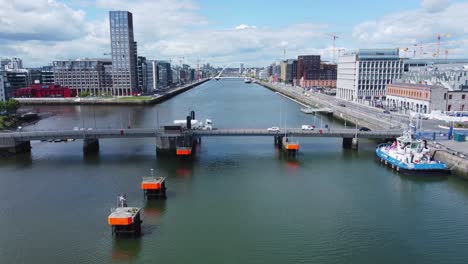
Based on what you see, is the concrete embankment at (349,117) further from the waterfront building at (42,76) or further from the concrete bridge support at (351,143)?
the waterfront building at (42,76)

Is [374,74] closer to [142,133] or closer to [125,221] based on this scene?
[142,133]

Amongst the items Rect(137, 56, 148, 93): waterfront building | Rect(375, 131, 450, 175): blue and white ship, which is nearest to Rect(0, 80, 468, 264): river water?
Rect(375, 131, 450, 175): blue and white ship

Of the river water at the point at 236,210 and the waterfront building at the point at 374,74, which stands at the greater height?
the waterfront building at the point at 374,74

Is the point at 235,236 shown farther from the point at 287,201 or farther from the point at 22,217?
the point at 22,217

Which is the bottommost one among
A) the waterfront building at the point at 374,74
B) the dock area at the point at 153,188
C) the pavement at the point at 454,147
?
the dock area at the point at 153,188

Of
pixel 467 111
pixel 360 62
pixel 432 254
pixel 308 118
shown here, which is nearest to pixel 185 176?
pixel 432 254

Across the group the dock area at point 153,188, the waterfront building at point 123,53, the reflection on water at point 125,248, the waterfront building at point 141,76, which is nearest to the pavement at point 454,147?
the dock area at point 153,188

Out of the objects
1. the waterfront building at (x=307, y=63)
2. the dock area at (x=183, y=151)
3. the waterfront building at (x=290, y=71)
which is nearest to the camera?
the dock area at (x=183, y=151)
